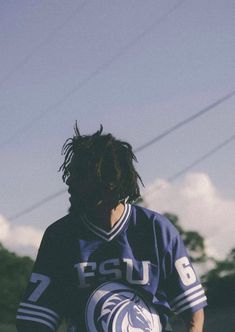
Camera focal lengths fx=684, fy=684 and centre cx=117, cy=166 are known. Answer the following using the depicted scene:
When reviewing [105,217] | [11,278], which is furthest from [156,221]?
[11,278]

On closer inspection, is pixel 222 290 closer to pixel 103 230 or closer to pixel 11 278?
pixel 103 230

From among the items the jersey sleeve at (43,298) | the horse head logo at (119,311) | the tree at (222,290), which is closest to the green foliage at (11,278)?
the tree at (222,290)

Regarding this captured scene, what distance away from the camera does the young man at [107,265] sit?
2875 mm

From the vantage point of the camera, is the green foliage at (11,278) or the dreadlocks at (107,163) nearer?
the dreadlocks at (107,163)

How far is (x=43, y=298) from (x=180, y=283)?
596mm

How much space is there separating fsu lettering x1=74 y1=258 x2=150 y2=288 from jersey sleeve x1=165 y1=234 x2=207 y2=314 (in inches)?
5.1

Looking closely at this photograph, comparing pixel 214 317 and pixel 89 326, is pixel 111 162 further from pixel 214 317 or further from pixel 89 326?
pixel 214 317

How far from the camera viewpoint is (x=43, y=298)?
2.93 m

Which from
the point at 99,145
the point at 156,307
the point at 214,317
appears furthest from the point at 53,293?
the point at 214,317

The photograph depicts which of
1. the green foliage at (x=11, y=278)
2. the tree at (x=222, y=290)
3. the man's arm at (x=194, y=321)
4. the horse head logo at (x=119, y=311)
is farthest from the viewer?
the green foliage at (x=11, y=278)

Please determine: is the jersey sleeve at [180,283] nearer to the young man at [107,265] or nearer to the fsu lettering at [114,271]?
the young man at [107,265]

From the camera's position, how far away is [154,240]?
2965mm

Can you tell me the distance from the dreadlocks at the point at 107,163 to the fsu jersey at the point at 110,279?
12cm

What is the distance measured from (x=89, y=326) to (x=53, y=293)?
0.74ft
